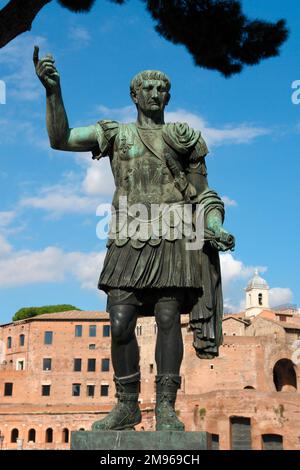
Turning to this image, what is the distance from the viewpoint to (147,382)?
53.4 m

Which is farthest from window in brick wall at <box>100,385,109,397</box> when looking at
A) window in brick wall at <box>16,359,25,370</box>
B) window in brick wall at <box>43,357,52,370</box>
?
window in brick wall at <box>16,359,25,370</box>

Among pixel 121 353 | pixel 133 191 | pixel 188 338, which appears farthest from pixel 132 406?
pixel 188 338

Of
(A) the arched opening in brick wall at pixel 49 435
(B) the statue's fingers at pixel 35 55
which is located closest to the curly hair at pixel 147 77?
(B) the statue's fingers at pixel 35 55

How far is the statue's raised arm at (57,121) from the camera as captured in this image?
4.62m

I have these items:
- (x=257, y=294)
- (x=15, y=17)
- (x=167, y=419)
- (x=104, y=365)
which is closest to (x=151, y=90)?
(x=167, y=419)

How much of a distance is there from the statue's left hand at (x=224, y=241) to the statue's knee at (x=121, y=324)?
0.73 metres

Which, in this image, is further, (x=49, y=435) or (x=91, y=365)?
(x=91, y=365)

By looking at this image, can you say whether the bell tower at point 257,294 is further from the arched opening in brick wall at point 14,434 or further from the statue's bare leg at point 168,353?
the statue's bare leg at point 168,353

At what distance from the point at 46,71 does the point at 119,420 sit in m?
2.35

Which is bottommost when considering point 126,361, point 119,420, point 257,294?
point 119,420

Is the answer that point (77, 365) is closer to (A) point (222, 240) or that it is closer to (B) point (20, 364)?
(B) point (20, 364)

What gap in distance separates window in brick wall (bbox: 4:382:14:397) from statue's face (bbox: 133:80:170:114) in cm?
5188

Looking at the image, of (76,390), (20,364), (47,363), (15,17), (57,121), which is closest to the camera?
(57,121)
